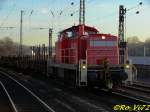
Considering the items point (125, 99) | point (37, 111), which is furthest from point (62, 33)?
point (37, 111)

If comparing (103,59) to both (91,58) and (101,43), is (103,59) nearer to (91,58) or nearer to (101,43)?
(91,58)

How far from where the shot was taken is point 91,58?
21.6 m

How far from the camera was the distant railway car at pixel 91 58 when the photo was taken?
2004 centimetres

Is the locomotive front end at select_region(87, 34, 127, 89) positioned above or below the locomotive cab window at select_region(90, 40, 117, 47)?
below

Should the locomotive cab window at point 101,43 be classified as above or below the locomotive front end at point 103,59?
above

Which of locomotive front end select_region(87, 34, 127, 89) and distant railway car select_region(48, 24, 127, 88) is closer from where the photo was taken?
distant railway car select_region(48, 24, 127, 88)

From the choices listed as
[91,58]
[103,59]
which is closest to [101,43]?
[91,58]

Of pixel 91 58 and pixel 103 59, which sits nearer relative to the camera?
pixel 103 59

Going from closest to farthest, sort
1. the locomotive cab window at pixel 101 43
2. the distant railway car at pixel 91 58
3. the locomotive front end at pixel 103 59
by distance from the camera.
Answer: the distant railway car at pixel 91 58
the locomotive front end at pixel 103 59
the locomotive cab window at pixel 101 43

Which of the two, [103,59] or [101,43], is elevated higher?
[101,43]

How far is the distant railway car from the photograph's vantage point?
65.8 ft

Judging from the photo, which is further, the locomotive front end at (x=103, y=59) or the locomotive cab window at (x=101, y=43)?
the locomotive cab window at (x=101, y=43)

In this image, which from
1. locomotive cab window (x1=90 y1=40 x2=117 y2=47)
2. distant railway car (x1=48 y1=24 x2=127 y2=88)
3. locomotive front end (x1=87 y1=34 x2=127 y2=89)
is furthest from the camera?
locomotive cab window (x1=90 y1=40 x2=117 y2=47)

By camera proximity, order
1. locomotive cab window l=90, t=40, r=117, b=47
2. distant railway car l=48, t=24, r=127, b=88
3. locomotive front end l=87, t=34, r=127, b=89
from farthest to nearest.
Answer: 1. locomotive cab window l=90, t=40, r=117, b=47
2. locomotive front end l=87, t=34, r=127, b=89
3. distant railway car l=48, t=24, r=127, b=88
